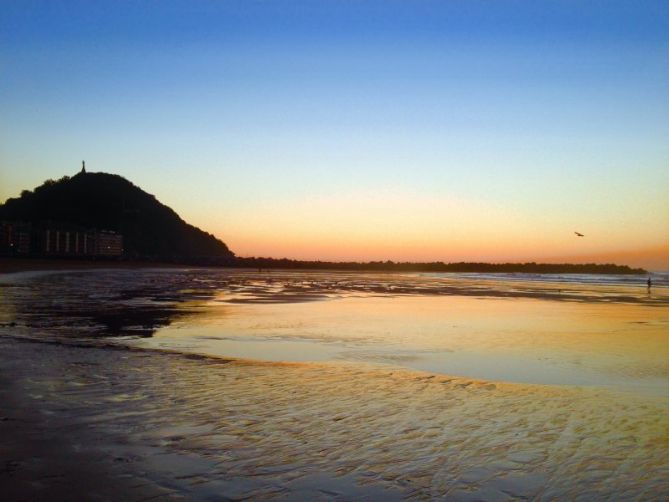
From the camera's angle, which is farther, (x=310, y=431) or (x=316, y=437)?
(x=310, y=431)

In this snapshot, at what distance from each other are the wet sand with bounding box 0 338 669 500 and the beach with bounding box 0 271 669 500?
2 centimetres

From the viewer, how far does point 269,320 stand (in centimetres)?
2008

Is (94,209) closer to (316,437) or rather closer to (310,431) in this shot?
(310,431)

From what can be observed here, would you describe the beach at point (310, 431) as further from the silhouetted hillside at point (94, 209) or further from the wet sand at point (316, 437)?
the silhouetted hillside at point (94, 209)

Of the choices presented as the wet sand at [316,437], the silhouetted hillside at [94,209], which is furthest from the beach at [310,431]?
the silhouetted hillside at [94,209]

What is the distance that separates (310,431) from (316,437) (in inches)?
9.9

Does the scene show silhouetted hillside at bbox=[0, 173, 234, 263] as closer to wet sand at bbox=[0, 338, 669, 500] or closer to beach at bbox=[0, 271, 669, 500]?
beach at bbox=[0, 271, 669, 500]

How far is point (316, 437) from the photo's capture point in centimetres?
655

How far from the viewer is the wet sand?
5117 millimetres

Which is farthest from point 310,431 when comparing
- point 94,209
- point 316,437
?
point 94,209

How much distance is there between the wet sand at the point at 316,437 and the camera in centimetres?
512

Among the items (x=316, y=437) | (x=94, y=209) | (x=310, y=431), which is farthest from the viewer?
(x=94, y=209)

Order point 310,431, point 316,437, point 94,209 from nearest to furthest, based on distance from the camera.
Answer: point 316,437
point 310,431
point 94,209

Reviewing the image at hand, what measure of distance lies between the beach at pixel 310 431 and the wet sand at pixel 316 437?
2cm
